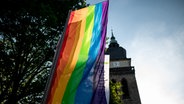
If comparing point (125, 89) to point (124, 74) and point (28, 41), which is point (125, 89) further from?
point (28, 41)

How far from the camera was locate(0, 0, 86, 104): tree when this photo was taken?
19.7 ft

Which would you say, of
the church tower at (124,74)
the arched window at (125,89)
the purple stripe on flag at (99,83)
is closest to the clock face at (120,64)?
the church tower at (124,74)

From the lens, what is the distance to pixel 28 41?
780 cm

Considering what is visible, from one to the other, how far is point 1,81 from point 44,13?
4.75 metres

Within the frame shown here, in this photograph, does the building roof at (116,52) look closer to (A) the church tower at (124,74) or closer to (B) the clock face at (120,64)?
(A) the church tower at (124,74)

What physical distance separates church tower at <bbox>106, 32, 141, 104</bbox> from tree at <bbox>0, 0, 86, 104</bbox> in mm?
18592

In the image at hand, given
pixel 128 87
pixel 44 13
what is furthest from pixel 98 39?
pixel 128 87

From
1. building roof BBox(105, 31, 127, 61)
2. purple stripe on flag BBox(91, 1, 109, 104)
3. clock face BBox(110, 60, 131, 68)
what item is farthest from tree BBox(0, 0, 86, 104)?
building roof BBox(105, 31, 127, 61)

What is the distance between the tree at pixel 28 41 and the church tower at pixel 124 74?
18.6 metres

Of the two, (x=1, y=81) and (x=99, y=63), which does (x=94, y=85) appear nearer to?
(x=99, y=63)

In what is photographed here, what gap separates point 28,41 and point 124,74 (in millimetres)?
24864

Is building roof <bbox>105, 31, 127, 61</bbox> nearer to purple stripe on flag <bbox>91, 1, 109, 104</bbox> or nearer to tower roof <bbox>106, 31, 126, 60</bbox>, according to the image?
tower roof <bbox>106, 31, 126, 60</bbox>

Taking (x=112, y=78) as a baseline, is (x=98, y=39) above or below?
below

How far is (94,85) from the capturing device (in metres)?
2.88
